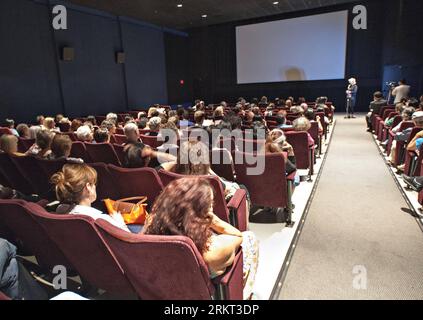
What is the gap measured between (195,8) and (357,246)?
34.7 feet

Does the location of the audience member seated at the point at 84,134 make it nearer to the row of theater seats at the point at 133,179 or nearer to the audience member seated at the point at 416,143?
the row of theater seats at the point at 133,179

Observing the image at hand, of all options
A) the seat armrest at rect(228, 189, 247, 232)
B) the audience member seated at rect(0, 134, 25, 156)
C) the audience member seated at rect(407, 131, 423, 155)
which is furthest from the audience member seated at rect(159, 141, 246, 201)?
the audience member seated at rect(407, 131, 423, 155)

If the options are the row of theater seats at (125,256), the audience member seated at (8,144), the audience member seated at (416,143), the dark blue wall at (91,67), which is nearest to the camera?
the row of theater seats at (125,256)

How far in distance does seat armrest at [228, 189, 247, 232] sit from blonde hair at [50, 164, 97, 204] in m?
0.98

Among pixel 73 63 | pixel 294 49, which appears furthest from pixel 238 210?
pixel 294 49

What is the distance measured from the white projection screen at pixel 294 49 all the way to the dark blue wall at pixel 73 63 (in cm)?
424

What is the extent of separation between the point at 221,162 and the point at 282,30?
11.8m

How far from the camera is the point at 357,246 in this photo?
104 inches

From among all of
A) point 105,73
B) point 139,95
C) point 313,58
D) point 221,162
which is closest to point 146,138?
point 221,162

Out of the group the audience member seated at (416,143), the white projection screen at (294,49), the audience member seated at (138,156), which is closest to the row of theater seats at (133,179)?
the audience member seated at (138,156)

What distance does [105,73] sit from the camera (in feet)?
35.1

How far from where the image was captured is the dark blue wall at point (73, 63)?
789cm

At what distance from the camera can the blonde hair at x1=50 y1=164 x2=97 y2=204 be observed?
1746 mm

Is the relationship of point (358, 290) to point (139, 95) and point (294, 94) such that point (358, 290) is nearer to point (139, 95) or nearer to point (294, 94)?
point (139, 95)
